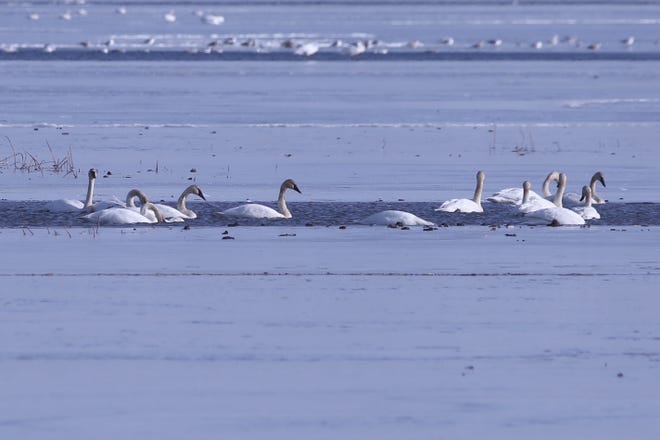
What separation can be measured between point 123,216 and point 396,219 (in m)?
2.34

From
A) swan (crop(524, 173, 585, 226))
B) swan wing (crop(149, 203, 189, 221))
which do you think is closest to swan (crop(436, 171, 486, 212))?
swan (crop(524, 173, 585, 226))

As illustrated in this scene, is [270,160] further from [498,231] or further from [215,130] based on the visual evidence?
[498,231]

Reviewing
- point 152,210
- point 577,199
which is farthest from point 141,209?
point 577,199

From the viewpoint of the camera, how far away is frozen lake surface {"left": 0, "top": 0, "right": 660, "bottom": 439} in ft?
25.1

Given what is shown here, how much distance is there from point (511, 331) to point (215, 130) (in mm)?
17329

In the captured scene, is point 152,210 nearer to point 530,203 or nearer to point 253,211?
point 253,211

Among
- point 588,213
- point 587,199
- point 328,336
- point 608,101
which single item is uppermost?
point 608,101

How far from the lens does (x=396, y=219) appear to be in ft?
A: 47.9

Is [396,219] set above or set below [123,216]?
above

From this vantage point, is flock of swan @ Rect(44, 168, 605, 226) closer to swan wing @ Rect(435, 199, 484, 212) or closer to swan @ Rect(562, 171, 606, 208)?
swan wing @ Rect(435, 199, 484, 212)

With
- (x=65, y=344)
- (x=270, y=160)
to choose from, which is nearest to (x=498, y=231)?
(x=65, y=344)

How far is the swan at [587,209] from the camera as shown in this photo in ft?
50.4

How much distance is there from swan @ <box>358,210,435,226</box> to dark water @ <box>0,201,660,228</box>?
0.27 m

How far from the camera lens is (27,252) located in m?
12.8
